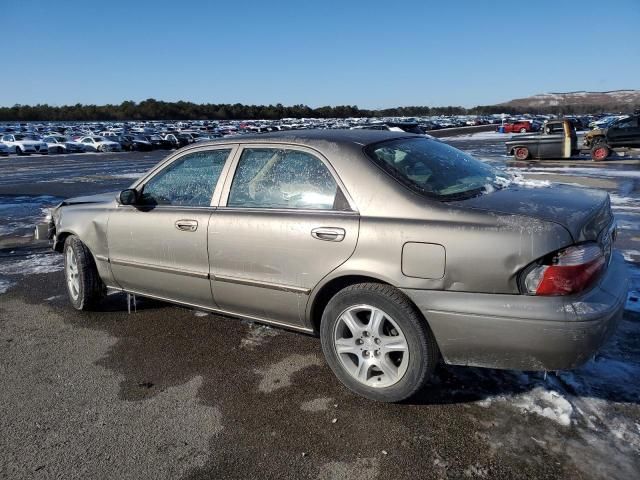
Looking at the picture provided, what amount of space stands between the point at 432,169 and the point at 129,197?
2402 mm

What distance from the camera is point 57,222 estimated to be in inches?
197

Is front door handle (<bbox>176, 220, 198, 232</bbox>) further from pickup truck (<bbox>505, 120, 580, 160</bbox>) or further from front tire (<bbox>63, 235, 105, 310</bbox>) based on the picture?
pickup truck (<bbox>505, 120, 580, 160</bbox>)

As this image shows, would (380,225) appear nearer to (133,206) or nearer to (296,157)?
(296,157)

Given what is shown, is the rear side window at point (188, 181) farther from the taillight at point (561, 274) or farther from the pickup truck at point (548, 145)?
the pickup truck at point (548, 145)

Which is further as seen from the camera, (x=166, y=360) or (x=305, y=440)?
(x=166, y=360)

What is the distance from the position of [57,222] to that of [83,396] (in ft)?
7.68

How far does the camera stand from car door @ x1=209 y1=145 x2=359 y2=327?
10.2 ft

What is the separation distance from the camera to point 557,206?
9.46 feet

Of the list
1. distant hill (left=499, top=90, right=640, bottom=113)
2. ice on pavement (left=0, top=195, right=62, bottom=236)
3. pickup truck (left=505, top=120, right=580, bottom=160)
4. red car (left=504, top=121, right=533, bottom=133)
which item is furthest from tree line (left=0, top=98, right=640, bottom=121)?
ice on pavement (left=0, top=195, right=62, bottom=236)

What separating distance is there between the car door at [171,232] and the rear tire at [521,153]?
18877mm

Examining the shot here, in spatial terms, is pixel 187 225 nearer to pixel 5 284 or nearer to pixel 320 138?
pixel 320 138

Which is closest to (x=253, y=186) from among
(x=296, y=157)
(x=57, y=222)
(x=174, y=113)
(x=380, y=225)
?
(x=296, y=157)

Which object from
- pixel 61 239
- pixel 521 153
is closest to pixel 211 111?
pixel 521 153

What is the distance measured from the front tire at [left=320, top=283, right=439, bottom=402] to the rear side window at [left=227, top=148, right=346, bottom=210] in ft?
2.01
